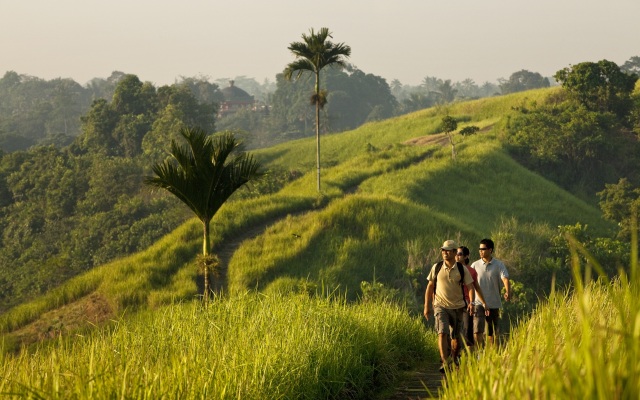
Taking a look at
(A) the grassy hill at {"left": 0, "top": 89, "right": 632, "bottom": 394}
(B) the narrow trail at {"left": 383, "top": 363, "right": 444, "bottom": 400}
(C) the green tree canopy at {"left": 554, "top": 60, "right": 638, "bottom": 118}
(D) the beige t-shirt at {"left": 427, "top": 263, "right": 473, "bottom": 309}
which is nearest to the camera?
(B) the narrow trail at {"left": 383, "top": 363, "right": 444, "bottom": 400}

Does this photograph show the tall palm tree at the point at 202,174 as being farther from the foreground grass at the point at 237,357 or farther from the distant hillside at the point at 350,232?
the foreground grass at the point at 237,357

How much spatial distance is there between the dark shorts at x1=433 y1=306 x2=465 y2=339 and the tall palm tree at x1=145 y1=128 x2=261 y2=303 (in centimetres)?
730

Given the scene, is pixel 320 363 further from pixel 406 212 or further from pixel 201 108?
pixel 201 108

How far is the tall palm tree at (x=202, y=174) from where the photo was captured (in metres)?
15.8

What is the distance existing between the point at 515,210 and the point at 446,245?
3194 cm

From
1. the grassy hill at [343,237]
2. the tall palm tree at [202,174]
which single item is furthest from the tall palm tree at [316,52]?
the tall palm tree at [202,174]

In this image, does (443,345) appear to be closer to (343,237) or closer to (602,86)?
(343,237)

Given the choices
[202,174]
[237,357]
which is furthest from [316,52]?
[237,357]

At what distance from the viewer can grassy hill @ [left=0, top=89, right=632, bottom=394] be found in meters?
26.0

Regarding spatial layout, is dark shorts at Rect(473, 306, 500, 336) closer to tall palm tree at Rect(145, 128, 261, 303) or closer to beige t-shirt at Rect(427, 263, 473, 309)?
beige t-shirt at Rect(427, 263, 473, 309)

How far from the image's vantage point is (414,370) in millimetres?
10938

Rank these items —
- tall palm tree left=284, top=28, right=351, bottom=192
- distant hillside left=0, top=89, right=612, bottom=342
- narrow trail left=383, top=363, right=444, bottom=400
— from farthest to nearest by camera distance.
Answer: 1. tall palm tree left=284, top=28, right=351, bottom=192
2. distant hillside left=0, top=89, right=612, bottom=342
3. narrow trail left=383, top=363, right=444, bottom=400

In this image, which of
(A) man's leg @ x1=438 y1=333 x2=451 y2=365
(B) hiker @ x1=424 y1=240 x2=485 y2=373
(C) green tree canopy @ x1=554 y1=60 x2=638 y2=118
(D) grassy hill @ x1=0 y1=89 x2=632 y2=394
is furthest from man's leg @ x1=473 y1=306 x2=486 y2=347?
(C) green tree canopy @ x1=554 y1=60 x2=638 y2=118

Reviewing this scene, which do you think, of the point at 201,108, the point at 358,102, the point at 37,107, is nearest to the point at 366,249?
the point at 201,108
